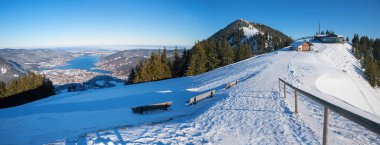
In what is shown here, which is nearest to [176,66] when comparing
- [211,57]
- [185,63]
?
[185,63]

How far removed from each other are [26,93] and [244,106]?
63547 millimetres

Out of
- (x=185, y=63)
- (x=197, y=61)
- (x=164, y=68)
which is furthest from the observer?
(x=185, y=63)

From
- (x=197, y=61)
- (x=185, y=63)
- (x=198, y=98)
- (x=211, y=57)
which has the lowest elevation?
(x=198, y=98)

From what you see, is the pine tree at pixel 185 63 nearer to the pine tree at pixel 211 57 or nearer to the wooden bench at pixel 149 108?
the pine tree at pixel 211 57

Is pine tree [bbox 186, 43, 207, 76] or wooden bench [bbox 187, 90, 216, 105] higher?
pine tree [bbox 186, 43, 207, 76]

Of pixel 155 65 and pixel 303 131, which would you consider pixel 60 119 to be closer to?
pixel 303 131

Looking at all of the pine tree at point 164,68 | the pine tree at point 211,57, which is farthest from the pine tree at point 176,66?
the pine tree at point 211,57

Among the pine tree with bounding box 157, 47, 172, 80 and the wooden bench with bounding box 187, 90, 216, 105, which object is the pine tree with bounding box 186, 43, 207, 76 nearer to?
the pine tree with bounding box 157, 47, 172, 80

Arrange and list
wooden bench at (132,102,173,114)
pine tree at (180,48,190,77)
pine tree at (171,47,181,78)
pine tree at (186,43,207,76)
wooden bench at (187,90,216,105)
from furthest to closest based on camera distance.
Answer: pine tree at (171,47,181,78) → pine tree at (180,48,190,77) → pine tree at (186,43,207,76) → wooden bench at (187,90,216,105) → wooden bench at (132,102,173,114)

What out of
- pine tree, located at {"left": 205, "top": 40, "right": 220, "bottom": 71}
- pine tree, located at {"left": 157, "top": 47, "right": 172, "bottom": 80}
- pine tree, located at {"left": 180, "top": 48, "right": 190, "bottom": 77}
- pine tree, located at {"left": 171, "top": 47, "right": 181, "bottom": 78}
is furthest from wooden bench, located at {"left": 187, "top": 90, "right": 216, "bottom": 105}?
pine tree, located at {"left": 205, "top": 40, "right": 220, "bottom": 71}

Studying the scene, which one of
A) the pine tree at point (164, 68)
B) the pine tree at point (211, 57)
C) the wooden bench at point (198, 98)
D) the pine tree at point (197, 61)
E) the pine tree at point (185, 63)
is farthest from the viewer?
the pine tree at point (211, 57)

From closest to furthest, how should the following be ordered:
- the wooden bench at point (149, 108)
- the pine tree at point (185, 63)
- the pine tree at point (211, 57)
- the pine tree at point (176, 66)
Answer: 1. the wooden bench at point (149, 108)
2. the pine tree at point (185, 63)
3. the pine tree at point (176, 66)
4. the pine tree at point (211, 57)

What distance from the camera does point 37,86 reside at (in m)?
61.8

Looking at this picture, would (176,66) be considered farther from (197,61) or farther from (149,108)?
(149,108)
